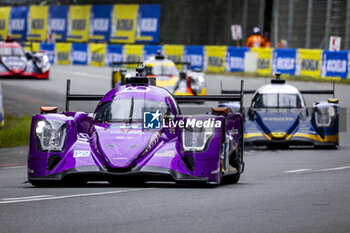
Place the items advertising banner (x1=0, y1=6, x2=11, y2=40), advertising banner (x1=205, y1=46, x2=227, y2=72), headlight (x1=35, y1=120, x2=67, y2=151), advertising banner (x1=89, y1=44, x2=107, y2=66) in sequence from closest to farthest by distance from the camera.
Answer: headlight (x1=35, y1=120, x2=67, y2=151), advertising banner (x1=205, y1=46, x2=227, y2=72), advertising banner (x1=89, y1=44, x2=107, y2=66), advertising banner (x1=0, y1=6, x2=11, y2=40)

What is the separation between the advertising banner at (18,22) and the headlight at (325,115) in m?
45.5

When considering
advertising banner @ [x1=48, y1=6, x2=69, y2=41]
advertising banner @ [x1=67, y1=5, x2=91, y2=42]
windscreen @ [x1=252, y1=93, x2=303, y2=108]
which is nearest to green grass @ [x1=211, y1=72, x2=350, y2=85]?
windscreen @ [x1=252, y1=93, x2=303, y2=108]

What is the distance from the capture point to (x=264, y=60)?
132ft

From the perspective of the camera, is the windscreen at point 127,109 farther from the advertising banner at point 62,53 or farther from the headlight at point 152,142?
the advertising banner at point 62,53

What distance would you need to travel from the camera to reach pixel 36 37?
62.4m

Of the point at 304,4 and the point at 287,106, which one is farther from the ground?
the point at 304,4

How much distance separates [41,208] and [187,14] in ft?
133

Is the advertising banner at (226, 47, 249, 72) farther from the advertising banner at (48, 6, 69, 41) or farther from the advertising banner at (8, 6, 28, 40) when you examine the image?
the advertising banner at (8, 6, 28, 40)

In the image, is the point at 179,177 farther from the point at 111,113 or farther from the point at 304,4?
the point at 304,4

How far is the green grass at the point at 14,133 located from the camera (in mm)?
21666

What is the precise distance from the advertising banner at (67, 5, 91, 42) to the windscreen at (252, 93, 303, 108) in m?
37.6

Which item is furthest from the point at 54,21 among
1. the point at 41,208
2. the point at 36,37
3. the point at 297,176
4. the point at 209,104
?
the point at 41,208

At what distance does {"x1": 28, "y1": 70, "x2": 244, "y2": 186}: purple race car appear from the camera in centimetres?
1097

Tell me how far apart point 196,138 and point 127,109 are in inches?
47.4
